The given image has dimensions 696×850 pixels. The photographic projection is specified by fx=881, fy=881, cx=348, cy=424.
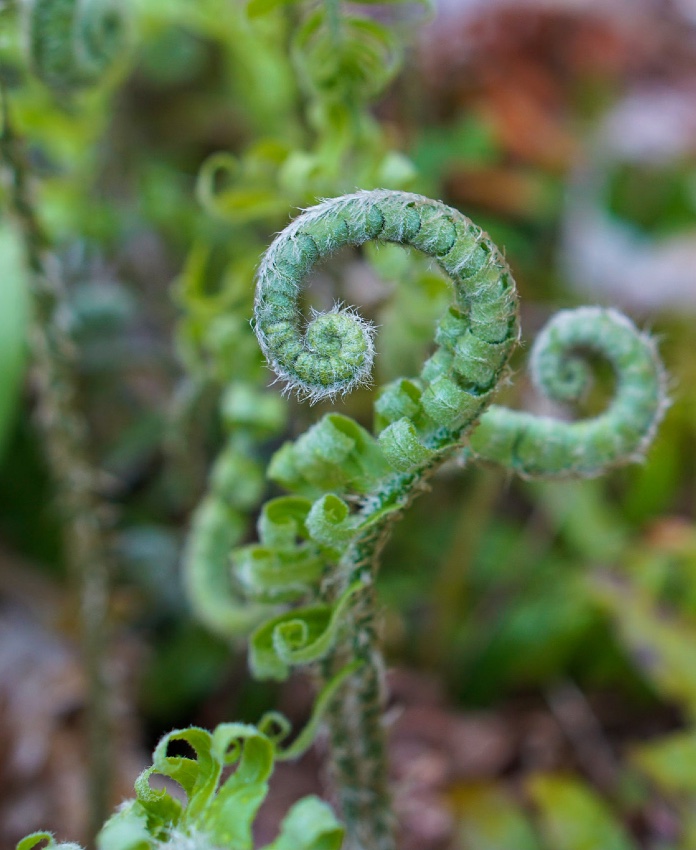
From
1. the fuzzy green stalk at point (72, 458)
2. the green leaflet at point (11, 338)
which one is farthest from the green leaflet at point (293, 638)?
the green leaflet at point (11, 338)

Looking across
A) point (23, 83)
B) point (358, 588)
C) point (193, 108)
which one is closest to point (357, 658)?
point (358, 588)

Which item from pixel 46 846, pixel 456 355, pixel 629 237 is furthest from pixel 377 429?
pixel 629 237

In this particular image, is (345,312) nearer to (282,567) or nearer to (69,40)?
(282,567)

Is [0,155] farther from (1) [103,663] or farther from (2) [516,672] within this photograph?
(2) [516,672]

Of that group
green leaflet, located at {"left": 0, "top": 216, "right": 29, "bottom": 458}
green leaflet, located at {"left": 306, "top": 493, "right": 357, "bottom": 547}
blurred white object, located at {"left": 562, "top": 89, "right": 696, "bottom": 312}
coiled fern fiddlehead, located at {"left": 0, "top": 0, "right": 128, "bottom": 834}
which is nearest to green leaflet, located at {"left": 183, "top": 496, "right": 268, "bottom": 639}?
coiled fern fiddlehead, located at {"left": 0, "top": 0, "right": 128, "bottom": 834}

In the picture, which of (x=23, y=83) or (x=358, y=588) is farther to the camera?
(x=23, y=83)
